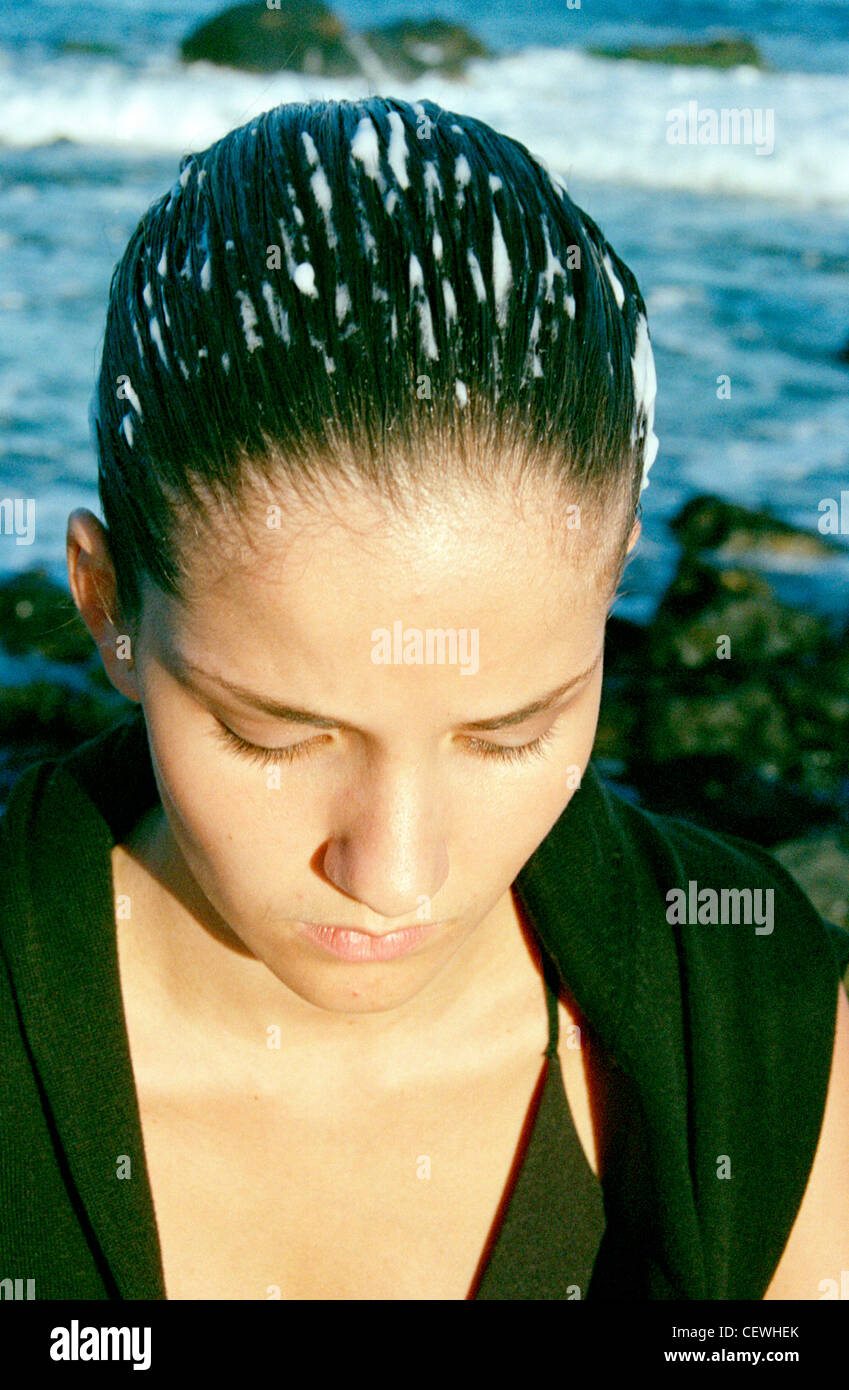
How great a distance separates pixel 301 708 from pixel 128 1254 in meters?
1.01

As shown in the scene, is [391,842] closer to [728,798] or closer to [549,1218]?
[549,1218]

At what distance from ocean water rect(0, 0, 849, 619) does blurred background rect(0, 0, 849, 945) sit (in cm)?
3

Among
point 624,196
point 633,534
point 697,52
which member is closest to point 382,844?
point 633,534

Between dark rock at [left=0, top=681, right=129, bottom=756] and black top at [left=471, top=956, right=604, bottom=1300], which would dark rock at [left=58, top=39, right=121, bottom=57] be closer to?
dark rock at [left=0, top=681, right=129, bottom=756]

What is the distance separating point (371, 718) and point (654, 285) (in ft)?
33.4

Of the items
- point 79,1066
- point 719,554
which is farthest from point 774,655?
point 79,1066

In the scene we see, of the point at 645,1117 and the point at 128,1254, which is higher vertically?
the point at 645,1117

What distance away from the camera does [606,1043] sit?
234cm

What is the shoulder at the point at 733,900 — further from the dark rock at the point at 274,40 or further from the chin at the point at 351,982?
the dark rock at the point at 274,40

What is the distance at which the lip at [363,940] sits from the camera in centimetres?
187

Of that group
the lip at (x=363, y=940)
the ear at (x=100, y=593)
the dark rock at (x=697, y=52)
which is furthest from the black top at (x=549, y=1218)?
the dark rock at (x=697, y=52)

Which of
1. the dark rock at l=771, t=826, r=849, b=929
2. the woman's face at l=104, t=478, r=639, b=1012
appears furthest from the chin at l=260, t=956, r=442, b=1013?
the dark rock at l=771, t=826, r=849, b=929

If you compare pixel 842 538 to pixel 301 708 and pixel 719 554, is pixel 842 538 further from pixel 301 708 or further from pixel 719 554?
pixel 301 708

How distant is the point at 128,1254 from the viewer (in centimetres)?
212
